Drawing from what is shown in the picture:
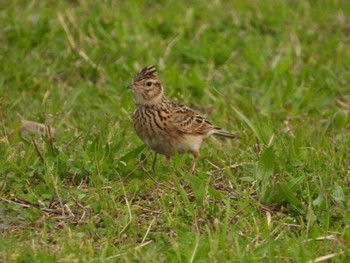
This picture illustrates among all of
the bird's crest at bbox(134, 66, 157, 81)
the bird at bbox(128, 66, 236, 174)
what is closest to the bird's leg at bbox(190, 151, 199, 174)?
the bird at bbox(128, 66, 236, 174)

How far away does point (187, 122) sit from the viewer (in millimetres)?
8344

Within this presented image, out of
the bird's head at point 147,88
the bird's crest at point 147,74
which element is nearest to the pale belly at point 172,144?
the bird's head at point 147,88

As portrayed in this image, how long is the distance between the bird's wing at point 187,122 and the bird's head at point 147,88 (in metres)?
0.20

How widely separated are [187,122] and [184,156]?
12.3 inches

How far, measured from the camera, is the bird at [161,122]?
8070mm

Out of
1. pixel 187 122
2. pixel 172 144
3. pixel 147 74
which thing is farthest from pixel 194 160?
pixel 147 74

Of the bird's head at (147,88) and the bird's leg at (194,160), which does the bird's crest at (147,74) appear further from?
the bird's leg at (194,160)

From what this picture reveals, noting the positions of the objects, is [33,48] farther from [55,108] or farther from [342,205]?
[342,205]

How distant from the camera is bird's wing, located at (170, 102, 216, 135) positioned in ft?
27.1

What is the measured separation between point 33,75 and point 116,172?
2.85 meters

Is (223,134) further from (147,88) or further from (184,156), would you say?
(147,88)

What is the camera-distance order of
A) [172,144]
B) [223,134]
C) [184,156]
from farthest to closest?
[223,134], [184,156], [172,144]

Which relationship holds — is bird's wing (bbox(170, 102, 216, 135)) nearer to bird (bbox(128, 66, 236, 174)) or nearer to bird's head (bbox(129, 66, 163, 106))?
bird (bbox(128, 66, 236, 174))

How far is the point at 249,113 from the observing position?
9.66 metres
